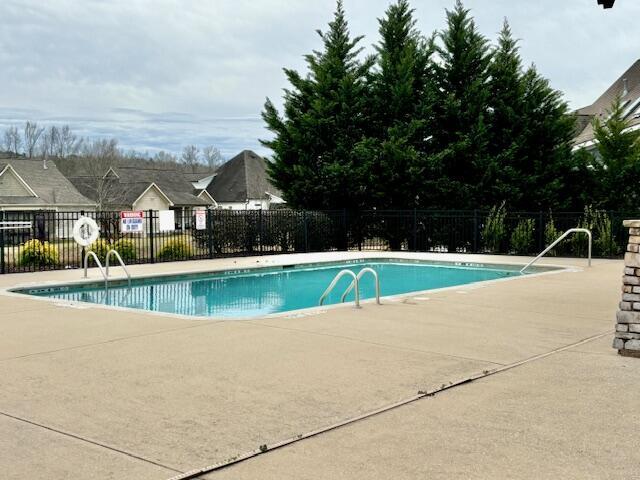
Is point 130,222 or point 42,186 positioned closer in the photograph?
point 130,222

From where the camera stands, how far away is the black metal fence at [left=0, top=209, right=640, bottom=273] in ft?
72.8

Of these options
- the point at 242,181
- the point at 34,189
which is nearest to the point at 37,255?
the point at 34,189

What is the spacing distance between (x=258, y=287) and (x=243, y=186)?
40.8 m

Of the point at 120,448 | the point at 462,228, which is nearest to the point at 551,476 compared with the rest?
the point at 120,448

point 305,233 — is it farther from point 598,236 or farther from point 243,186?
point 243,186

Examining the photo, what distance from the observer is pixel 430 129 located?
26.7 m

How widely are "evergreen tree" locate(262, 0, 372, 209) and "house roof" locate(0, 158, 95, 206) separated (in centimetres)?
2098

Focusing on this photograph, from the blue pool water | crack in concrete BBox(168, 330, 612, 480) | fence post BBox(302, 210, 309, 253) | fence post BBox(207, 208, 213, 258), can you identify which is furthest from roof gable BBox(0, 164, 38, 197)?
crack in concrete BBox(168, 330, 612, 480)

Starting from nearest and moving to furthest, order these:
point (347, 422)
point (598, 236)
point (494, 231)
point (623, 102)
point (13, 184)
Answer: point (347, 422) → point (598, 236) → point (494, 231) → point (623, 102) → point (13, 184)

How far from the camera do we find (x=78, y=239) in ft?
49.2

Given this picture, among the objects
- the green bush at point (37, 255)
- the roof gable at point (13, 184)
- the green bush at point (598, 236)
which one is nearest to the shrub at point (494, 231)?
the green bush at point (598, 236)

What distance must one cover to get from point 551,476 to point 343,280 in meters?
14.7

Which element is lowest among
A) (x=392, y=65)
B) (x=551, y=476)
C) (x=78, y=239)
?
(x=551, y=476)

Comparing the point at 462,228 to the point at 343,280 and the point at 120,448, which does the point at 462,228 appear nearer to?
the point at 343,280
